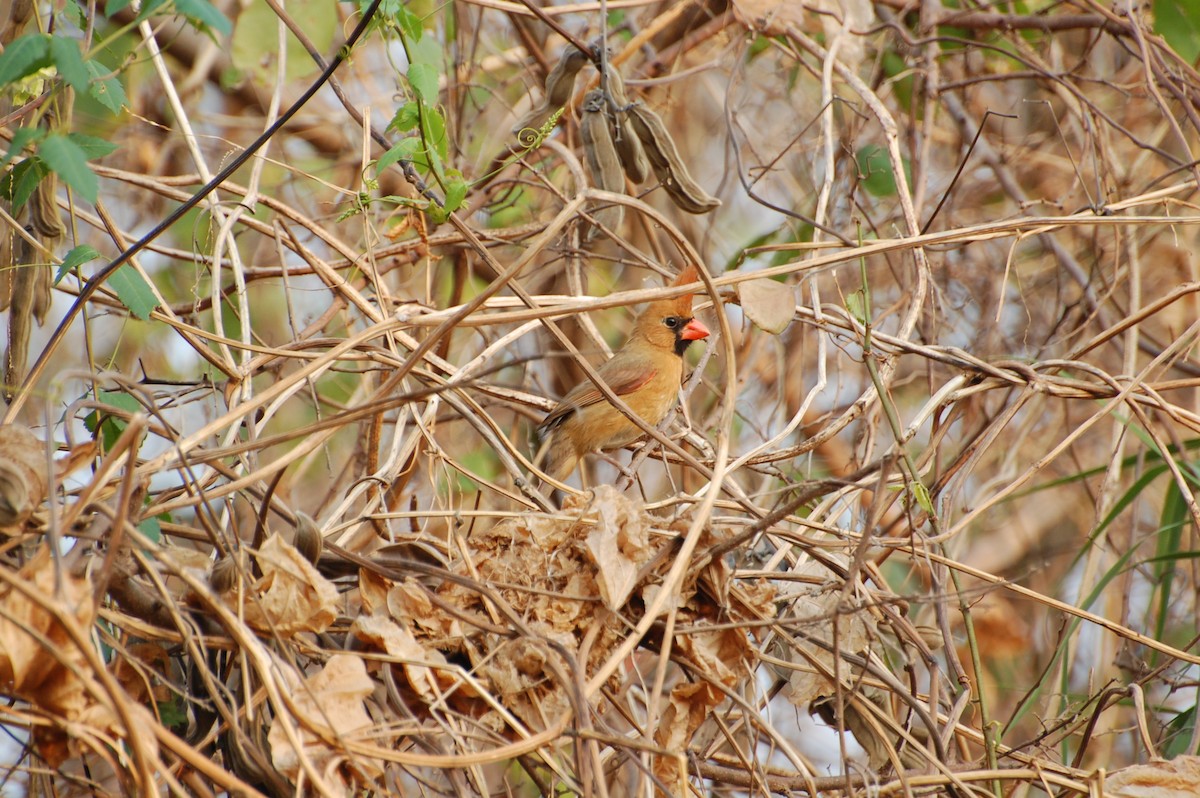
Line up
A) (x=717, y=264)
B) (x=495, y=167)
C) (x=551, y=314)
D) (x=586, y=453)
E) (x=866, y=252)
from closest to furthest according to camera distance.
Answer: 1. (x=551, y=314)
2. (x=866, y=252)
3. (x=495, y=167)
4. (x=586, y=453)
5. (x=717, y=264)

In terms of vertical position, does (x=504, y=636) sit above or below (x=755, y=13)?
below

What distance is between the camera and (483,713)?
73.1 inches

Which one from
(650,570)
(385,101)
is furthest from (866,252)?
(385,101)

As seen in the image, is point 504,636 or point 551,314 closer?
point 504,636

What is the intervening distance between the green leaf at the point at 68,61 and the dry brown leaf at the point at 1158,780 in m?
2.17

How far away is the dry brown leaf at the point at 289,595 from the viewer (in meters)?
1.72

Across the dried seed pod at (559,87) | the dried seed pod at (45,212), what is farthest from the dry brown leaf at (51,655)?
the dried seed pod at (559,87)

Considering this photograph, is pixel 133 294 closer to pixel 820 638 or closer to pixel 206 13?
pixel 206 13

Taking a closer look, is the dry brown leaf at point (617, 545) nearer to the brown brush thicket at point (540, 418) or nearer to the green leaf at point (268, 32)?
the brown brush thicket at point (540, 418)

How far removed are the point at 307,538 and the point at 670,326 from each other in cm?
298

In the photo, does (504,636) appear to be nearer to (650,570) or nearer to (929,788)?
(650,570)

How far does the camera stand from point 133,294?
2.08 metres

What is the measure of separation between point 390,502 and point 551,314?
1.04 metres

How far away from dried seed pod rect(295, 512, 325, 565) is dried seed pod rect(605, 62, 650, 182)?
1.56 meters
